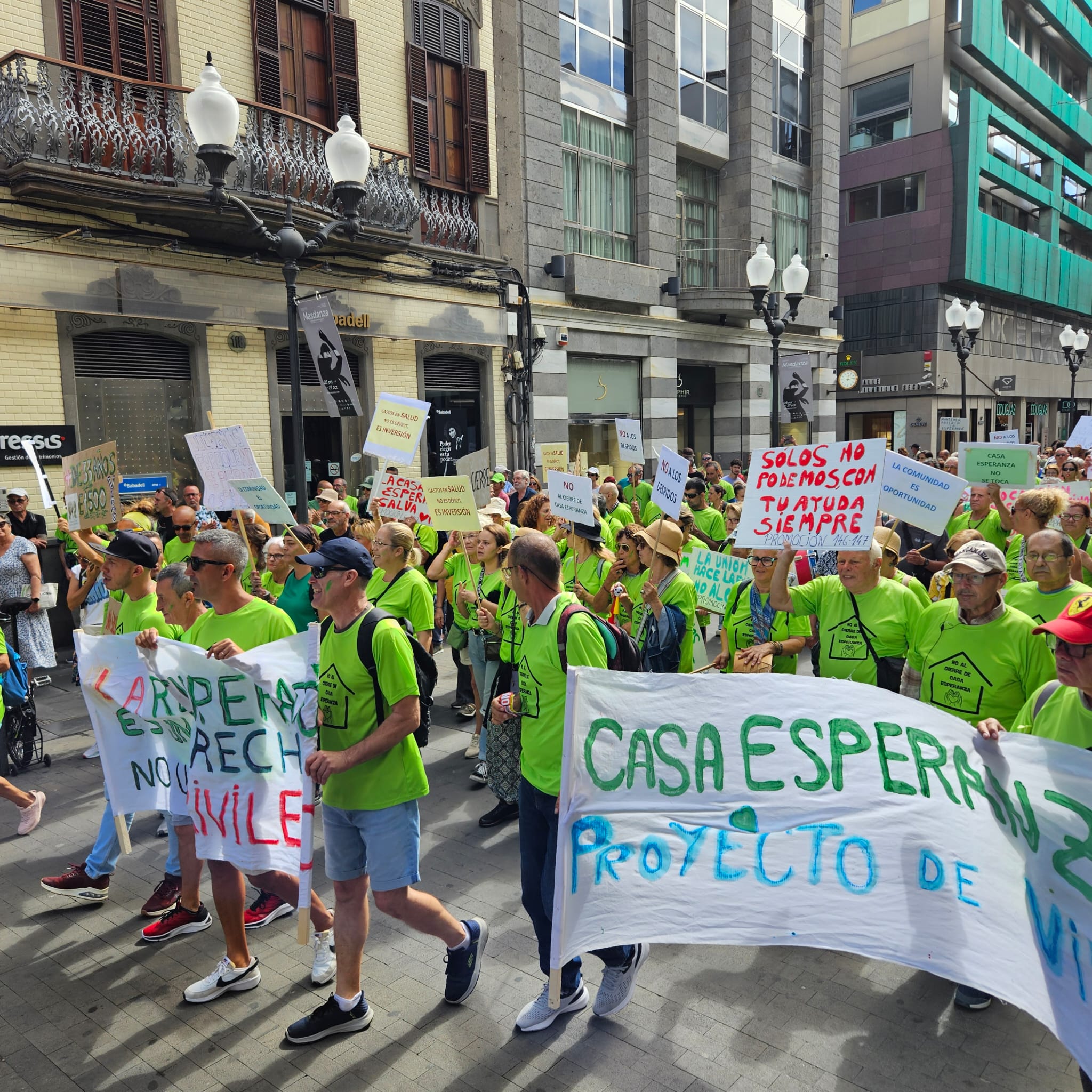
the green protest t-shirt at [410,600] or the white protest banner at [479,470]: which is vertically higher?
the white protest banner at [479,470]

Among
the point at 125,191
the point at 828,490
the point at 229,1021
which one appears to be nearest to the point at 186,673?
the point at 229,1021

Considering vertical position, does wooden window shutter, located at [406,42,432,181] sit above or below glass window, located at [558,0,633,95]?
below

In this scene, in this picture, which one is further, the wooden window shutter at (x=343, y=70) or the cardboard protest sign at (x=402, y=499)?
the wooden window shutter at (x=343, y=70)

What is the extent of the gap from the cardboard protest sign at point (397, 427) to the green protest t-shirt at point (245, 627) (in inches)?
192

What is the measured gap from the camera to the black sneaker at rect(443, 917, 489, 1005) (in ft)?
13.2

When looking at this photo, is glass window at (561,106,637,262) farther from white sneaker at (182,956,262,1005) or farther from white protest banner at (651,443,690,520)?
white sneaker at (182,956,262,1005)

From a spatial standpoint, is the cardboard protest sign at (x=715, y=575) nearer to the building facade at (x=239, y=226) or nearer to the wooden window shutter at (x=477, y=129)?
the building facade at (x=239, y=226)

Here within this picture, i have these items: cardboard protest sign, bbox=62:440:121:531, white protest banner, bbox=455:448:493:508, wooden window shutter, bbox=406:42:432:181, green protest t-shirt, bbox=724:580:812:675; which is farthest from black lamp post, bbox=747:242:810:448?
cardboard protest sign, bbox=62:440:121:531

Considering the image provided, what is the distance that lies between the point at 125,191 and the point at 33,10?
2.54 metres

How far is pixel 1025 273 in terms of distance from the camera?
42781 millimetres

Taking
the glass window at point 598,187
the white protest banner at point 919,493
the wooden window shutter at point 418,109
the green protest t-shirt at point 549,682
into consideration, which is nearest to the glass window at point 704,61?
the glass window at point 598,187

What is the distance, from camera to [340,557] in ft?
12.2

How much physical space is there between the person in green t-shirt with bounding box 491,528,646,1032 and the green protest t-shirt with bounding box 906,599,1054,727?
5.49ft

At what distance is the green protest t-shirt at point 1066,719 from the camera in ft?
9.93
